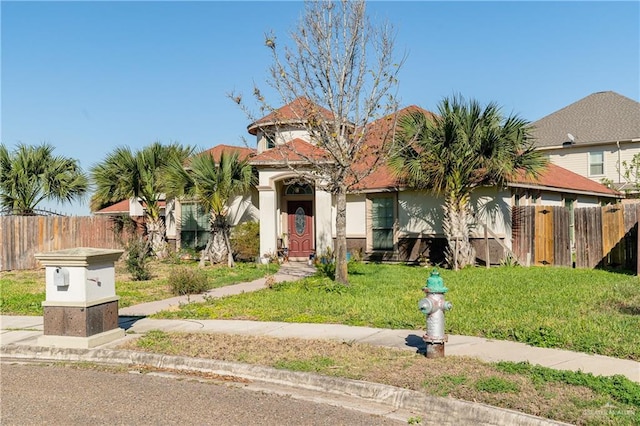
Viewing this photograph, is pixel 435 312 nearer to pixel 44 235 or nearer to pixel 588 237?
pixel 588 237

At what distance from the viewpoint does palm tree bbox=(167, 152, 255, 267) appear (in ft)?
70.9

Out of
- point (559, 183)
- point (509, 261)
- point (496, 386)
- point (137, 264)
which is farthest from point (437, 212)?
point (496, 386)

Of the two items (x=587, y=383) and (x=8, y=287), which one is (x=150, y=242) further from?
(x=587, y=383)

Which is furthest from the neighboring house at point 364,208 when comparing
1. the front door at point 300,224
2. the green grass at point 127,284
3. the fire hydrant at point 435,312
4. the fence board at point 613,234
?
the fire hydrant at point 435,312

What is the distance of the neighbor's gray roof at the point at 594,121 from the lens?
107 feet

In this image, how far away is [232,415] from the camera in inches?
238

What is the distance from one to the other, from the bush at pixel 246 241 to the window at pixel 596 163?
65.8 ft

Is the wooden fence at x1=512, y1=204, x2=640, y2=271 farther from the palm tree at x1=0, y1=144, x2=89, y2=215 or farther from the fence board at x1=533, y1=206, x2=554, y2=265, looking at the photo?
the palm tree at x1=0, y1=144, x2=89, y2=215

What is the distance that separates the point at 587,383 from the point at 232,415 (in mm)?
3684

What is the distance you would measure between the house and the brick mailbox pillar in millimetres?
10891

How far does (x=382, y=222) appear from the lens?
73.3ft

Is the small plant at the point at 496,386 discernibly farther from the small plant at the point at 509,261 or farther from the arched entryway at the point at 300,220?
the arched entryway at the point at 300,220

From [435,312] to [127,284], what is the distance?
1206 cm

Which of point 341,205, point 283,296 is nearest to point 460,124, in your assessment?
point 341,205
